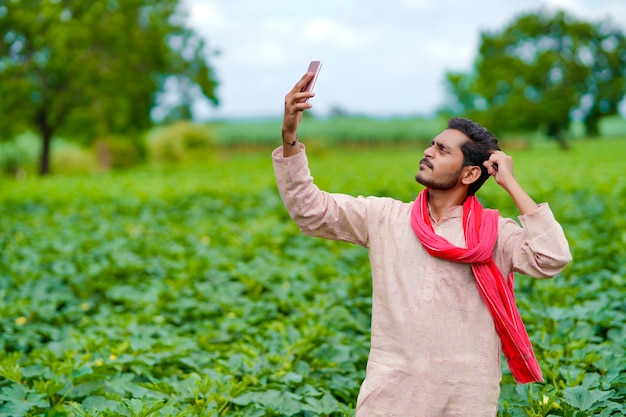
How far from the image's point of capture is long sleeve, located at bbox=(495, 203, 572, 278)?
6.82 feet

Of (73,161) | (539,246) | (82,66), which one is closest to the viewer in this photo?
(539,246)

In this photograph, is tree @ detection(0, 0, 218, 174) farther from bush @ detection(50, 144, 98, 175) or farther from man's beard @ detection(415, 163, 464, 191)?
man's beard @ detection(415, 163, 464, 191)

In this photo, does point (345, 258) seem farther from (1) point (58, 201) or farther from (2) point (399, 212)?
(1) point (58, 201)

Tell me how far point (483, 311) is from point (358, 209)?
0.49 metres

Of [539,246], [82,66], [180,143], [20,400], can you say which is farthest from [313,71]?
[180,143]

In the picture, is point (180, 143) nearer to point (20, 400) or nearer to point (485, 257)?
point (20, 400)

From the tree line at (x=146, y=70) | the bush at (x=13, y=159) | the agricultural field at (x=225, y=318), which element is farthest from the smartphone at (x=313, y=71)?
the bush at (x=13, y=159)

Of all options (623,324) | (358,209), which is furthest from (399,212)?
(623,324)

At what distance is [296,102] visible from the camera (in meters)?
2.13

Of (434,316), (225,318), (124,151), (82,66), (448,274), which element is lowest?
(225,318)

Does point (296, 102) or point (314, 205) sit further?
point (314, 205)

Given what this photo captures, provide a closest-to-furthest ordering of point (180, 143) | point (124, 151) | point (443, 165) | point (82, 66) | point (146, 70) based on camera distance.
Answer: point (443, 165), point (82, 66), point (146, 70), point (124, 151), point (180, 143)

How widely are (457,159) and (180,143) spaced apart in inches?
1337

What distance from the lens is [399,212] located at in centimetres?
232
